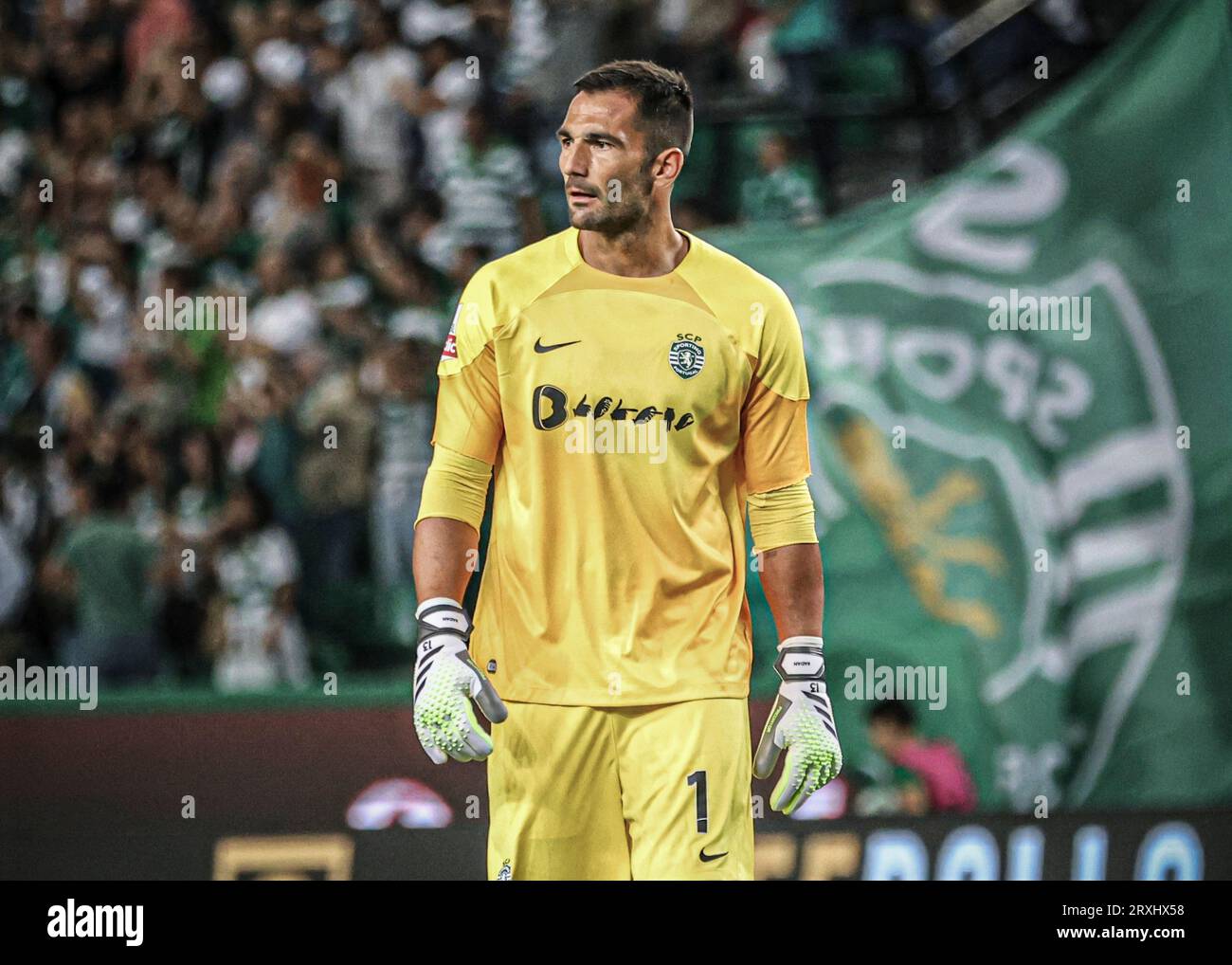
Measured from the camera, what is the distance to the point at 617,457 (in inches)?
169

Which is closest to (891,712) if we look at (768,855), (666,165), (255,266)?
(768,855)

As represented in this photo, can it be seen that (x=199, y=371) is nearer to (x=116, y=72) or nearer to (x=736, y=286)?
(x=116, y=72)

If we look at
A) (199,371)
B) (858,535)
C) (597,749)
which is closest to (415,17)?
(199,371)

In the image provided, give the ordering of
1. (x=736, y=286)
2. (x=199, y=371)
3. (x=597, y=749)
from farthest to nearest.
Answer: (x=199, y=371), (x=736, y=286), (x=597, y=749)

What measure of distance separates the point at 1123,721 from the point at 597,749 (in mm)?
2156

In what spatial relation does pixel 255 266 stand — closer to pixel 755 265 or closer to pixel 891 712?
pixel 755 265

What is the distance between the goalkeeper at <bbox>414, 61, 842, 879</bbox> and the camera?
4.15 meters

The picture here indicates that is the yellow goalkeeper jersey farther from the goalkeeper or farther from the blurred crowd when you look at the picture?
the blurred crowd

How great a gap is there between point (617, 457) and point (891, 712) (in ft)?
5.09

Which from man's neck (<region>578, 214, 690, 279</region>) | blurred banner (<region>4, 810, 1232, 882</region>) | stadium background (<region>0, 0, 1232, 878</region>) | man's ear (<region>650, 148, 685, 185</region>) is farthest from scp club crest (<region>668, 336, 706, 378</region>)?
blurred banner (<region>4, 810, 1232, 882</region>)

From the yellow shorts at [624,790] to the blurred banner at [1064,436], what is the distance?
4.14 feet

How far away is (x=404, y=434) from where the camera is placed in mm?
5371

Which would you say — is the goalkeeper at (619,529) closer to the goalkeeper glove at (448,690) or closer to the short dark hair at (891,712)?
the goalkeeper glove at (448,690)

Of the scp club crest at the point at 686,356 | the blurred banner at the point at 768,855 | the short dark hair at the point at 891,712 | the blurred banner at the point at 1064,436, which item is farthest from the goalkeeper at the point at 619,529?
the blurred banner at the point at 1064,436
